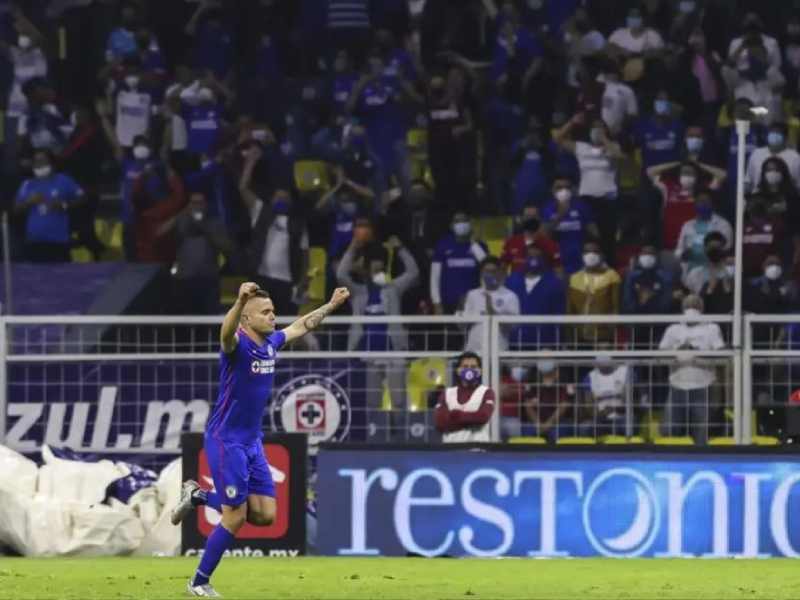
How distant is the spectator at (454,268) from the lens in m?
25.5

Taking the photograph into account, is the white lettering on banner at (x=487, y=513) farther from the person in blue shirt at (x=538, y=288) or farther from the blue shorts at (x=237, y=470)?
the blue shorts at (x=237, y=470)

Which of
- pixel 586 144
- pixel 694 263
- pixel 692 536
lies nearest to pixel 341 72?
pixel 586 144

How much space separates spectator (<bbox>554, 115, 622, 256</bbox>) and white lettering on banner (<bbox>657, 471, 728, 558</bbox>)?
6338mm

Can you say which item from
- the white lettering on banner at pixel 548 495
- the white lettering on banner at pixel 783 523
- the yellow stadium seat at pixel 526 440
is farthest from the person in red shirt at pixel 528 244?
the white lettering on banner at pixel 783 523

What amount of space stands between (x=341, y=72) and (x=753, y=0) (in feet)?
16.5

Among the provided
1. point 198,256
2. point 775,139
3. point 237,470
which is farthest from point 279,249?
point 237,470

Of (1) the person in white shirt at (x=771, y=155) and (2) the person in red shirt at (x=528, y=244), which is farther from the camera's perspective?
(1) the person in white shirt at (x=771, y=155)

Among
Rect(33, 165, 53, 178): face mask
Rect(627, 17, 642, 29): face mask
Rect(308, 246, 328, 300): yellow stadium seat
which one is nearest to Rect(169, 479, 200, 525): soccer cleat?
Rect(308, 246, 328, 300): yellow stadium seat

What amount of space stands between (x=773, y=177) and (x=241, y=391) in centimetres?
1140

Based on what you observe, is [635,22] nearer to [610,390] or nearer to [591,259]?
[591,259]

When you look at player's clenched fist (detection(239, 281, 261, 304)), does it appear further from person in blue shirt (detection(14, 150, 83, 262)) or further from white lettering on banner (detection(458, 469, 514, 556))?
person in blue shirt (detection(14, 150, 83, 262))

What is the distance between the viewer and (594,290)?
24688 millimetres

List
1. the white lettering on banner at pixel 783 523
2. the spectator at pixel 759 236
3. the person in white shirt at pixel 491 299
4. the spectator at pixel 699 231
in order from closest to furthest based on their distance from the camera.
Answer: the white lettering on banner at pixel 783 523 < the person in white shirt at pixel 491 299 < the spectator at pixel 699 231 < the spectator at pixel 759 236

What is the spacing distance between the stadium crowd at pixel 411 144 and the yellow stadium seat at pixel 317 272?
0.06 metres
